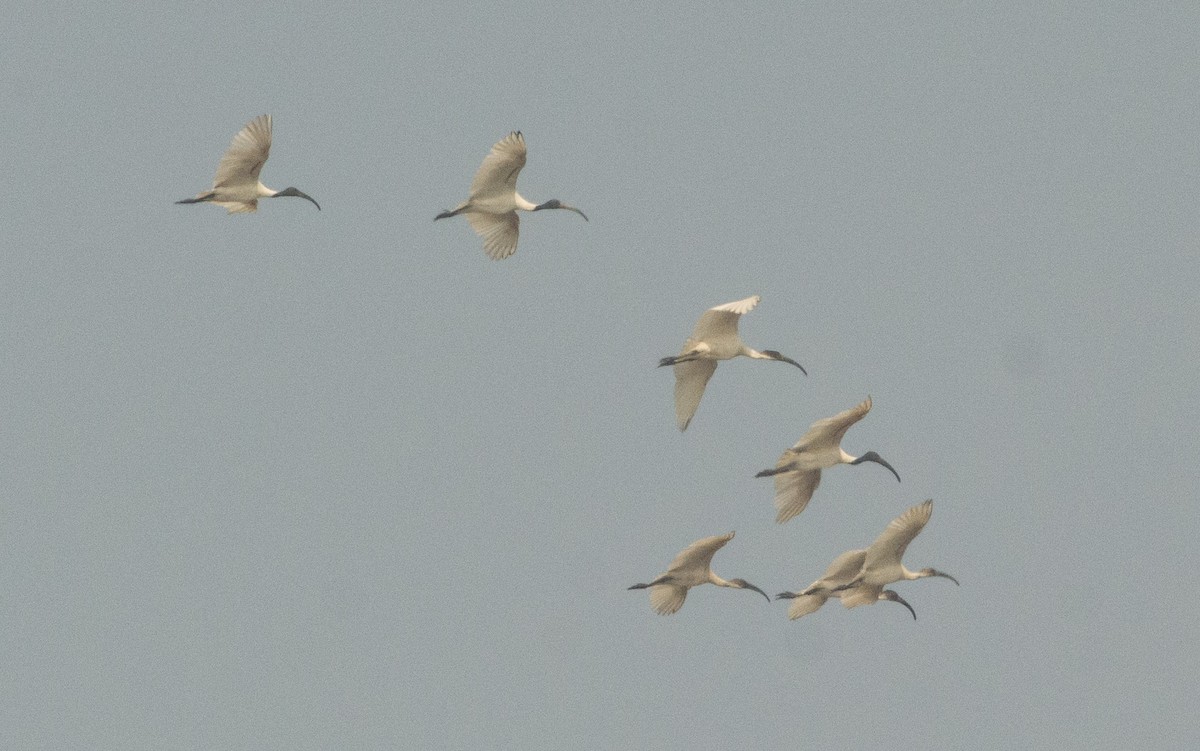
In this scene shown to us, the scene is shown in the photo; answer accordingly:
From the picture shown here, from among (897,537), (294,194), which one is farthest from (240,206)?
(897,537)

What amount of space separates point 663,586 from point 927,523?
5.59m

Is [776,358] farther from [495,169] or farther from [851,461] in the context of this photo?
[495,169]

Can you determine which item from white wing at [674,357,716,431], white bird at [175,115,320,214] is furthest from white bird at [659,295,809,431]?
white bird at [175,115,320,214]

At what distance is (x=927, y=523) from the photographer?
59.5 meters

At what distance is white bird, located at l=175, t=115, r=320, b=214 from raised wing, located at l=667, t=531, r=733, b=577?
1017 centimetres

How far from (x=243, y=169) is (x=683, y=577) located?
451 inches

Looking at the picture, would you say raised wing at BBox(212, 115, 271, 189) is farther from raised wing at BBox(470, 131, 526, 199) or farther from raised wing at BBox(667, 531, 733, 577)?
raised wing at BBox(667, 531, 733, 577)

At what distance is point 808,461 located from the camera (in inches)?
2388

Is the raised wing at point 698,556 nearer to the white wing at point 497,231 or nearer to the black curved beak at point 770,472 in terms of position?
the black curved beak at point 770,472

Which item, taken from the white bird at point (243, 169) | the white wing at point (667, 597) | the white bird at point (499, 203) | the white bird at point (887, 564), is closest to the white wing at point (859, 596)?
the white bird at point (887, 564)

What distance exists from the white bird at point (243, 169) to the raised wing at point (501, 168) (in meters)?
3.86

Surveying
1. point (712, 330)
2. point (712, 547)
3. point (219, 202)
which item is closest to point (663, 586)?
point (712, 547)

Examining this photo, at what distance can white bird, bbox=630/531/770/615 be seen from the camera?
199 feet

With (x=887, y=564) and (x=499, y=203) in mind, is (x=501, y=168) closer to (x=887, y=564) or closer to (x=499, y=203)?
(x=499, y=203)
